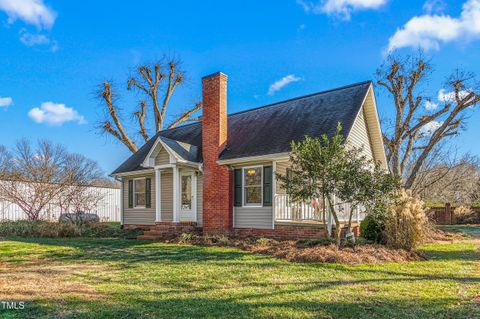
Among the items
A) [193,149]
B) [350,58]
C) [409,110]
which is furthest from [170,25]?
[409,110]

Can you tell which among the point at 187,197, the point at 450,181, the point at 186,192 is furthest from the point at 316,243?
the point at 450,181

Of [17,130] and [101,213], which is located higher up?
[17,130]

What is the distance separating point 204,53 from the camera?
16.9 meters

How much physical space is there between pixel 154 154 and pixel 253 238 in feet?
18.0

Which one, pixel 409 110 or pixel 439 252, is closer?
pixel 439 252

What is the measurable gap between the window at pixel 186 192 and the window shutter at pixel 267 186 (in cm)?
358

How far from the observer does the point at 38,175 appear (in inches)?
787

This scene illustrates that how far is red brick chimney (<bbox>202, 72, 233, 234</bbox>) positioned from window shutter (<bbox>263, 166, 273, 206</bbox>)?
4.66 feet

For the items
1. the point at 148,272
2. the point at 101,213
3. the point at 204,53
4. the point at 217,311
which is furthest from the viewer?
the point at 101,213

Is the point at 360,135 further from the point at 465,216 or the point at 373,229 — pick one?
the point at 465,216

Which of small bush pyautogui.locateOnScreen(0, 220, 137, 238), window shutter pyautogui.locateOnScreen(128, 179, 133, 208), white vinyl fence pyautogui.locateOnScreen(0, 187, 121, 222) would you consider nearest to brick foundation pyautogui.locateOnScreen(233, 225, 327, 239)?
small bush pyautogui.locateOnScreen(0, 220, 137, 238)

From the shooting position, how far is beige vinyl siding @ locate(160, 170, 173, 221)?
15.2m

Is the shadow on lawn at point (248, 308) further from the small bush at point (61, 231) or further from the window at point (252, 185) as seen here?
the small bush at point (61, 231)

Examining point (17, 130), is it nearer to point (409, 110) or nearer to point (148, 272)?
point (148, 272)
